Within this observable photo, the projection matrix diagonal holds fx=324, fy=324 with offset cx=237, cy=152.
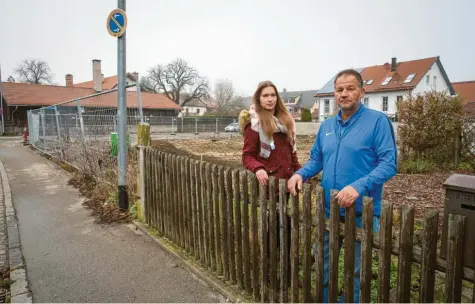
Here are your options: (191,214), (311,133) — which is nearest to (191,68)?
(311,133)

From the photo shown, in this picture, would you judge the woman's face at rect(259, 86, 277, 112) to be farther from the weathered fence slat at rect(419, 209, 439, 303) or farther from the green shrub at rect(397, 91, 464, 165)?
the green shrub at rect(397, 91, 464, 165)

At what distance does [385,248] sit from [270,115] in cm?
160

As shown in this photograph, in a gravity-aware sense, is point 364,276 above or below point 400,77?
below

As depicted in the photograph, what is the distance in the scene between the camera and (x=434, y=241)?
1829mm

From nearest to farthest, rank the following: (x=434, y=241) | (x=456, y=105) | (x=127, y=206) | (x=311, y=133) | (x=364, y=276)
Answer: (x=434, y=241) → (x=364, y=276) → (x=127, y=206) → (x=456, y=105) → (x=311, y=133)

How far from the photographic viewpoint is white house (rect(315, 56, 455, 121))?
1468 inches

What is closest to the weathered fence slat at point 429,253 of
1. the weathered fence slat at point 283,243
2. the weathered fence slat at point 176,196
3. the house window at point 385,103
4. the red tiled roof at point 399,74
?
the weathered fence slat at point 283,243

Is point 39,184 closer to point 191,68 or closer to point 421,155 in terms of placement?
point 421,155

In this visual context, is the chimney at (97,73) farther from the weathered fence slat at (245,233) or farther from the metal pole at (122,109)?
the weathered fence slat at (245,233)

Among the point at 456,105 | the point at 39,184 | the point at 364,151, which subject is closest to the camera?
the point at 364,151

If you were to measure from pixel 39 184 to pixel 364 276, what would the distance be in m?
8.80

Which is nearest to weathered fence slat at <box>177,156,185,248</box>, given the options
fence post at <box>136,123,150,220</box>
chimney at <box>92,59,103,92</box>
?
fence post at <box>136,123,150,220</box>

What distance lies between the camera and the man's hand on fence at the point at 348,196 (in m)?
2.11

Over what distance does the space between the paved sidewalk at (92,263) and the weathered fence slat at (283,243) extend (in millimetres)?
700
